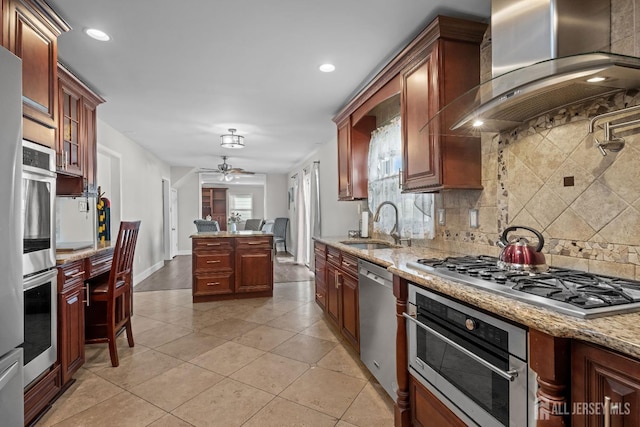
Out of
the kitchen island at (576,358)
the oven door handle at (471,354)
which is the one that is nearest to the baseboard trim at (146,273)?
the oven door handle at (471,354)

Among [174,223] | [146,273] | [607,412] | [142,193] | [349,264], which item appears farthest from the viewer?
[174,223]

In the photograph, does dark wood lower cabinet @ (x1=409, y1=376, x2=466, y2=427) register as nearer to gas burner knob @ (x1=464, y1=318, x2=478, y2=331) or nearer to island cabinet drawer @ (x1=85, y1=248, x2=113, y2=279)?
gas burner knob @ (x1=464, y1=318, x2=478, y2=331)

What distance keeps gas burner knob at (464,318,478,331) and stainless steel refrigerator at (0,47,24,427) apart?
1.76m

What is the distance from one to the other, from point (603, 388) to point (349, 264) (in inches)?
72.9

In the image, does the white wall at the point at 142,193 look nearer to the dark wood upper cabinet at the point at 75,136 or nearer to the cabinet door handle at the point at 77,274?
the dark wood upper cabinet at the point at 75,136

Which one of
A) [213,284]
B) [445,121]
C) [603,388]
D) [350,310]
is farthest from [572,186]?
[213,284]

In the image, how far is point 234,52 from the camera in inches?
94.5

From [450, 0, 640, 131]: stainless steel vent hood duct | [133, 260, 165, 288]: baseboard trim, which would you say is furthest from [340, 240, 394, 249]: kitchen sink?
[133, 260, 165, 288]: baseboard trim

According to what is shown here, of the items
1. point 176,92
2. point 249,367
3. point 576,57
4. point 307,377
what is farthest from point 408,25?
point 249,367

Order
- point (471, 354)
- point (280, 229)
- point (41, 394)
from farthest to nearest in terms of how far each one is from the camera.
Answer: point (280, 229) → point (41, 394) → point (471, 354)

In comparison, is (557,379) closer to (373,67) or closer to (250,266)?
(373,67)

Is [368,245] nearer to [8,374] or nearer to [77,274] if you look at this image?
[77,274]

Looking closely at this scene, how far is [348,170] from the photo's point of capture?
3699 mm

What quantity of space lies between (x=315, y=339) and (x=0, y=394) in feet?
7.20
